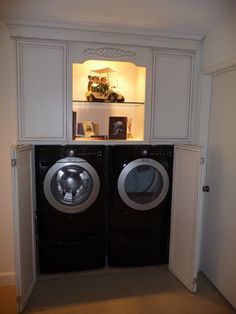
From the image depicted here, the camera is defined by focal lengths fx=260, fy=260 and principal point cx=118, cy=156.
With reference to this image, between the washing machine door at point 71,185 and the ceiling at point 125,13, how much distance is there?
118 cm

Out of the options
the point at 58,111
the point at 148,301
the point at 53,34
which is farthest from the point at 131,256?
the point at 53,34

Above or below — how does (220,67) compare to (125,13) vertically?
below

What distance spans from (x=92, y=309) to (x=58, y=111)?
1.70m

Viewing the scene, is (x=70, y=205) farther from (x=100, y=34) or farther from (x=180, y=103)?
(x=100, y=34)

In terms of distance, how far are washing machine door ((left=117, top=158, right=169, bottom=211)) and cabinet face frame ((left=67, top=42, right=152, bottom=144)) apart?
0.46 meters

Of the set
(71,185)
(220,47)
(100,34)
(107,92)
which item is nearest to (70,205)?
(71,185)

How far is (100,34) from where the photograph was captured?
7.57ft

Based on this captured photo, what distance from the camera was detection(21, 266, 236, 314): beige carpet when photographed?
2102mm

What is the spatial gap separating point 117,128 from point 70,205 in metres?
0.89

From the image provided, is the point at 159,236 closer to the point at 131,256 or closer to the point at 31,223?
the point at 131,256

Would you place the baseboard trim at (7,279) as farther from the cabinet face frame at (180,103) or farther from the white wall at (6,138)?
the cabinet face frame at (180,103)

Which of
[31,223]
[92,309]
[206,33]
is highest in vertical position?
[206,33]

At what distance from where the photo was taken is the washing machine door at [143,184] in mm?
2482

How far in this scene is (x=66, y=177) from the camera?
2434 mm
